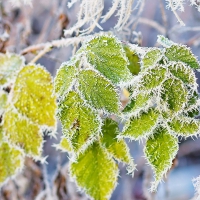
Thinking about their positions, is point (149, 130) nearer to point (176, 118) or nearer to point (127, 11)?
point (176, 118)

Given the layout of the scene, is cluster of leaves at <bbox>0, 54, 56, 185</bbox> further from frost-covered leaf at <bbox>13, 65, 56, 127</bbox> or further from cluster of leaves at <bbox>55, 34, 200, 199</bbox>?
cluster of leaves at <bbox>55, 34, 200, 199</bbox>

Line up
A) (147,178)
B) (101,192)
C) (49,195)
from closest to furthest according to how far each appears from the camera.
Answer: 1. (101,192)
2. (49,195)
3. (147,178)

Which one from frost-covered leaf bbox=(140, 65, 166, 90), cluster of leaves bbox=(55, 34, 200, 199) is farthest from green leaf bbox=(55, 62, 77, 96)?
frost-covered leaf bbox=(140, 65, 166, 90)

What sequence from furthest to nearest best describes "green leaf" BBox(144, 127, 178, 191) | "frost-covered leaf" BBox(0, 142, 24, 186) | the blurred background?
the blurred background → "frost-covered leaf" BBox(0, 142, 24, 186) → "green leaf" BBox(144, 127, 178, 191)

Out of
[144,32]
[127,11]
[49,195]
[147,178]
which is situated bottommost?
[49,195]

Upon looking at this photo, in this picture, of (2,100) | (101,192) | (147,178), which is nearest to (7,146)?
(2,100)

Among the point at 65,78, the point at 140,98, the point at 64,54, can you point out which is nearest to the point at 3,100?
the point at 65,78

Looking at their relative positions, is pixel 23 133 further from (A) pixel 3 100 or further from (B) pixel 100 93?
(B) pixel 100 93
